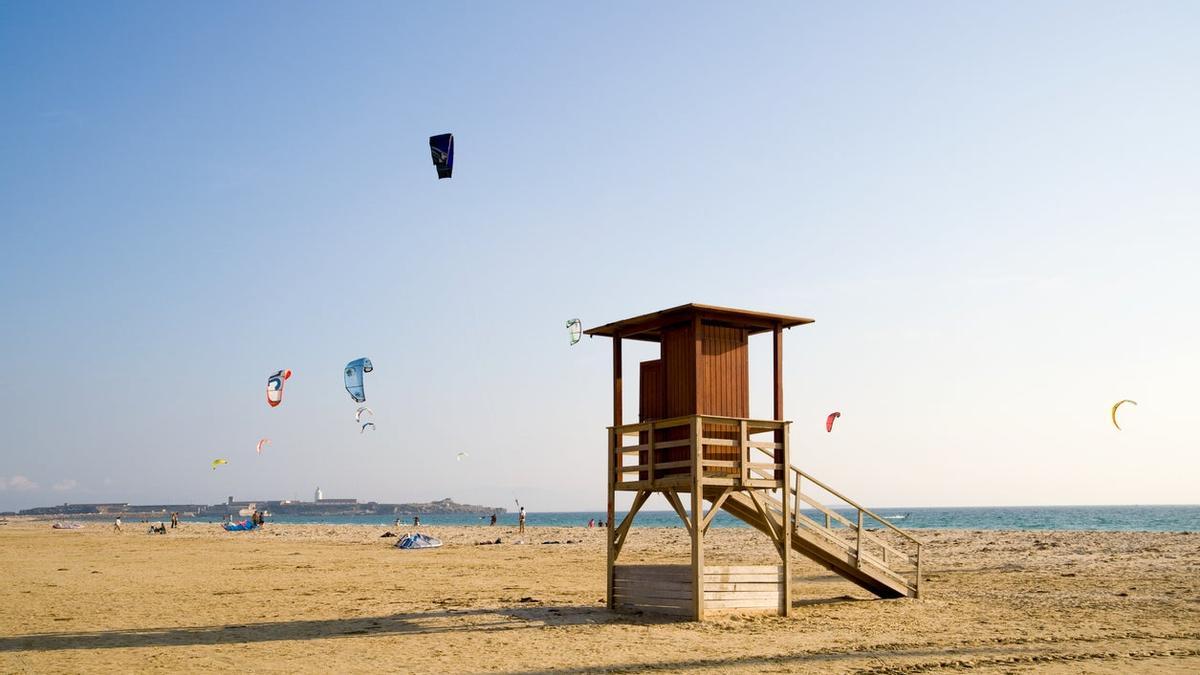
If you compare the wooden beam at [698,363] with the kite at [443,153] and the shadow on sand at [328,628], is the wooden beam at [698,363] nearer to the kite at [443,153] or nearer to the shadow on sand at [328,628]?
the shadow on sand at [328,628]

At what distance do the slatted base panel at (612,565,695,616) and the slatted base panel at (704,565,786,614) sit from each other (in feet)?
1.21

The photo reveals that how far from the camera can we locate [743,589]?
1608cm

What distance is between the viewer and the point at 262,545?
4278 cm

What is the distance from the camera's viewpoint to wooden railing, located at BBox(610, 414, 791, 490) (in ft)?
52.2

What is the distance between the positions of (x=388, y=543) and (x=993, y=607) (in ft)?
108

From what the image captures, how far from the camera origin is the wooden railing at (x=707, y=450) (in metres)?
15.9

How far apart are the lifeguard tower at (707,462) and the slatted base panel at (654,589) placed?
0.7 inches

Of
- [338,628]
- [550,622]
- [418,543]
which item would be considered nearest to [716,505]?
[550,622]

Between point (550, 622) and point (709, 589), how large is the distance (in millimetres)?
2547

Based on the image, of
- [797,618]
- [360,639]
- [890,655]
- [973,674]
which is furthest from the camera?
[797,618]

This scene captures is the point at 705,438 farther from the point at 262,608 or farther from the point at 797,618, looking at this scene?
the point at 262,608

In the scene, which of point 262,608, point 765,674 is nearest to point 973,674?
point 765,674

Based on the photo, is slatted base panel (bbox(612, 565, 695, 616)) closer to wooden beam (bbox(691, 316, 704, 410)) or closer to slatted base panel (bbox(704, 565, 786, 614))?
slatted base panel (bbox(704, 565, 786, 614))

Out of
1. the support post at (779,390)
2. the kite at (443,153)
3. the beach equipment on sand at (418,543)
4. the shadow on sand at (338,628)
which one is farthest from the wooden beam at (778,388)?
the beach equipment on sand at (418,543)
